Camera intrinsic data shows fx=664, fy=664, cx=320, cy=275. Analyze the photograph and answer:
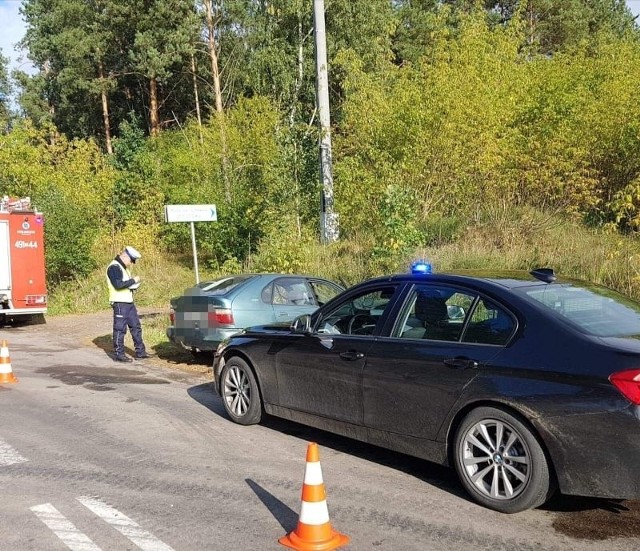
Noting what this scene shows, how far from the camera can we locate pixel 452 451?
465 centimetres

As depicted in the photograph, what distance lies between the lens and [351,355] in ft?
17.4

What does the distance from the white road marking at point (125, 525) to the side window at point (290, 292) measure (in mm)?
5228

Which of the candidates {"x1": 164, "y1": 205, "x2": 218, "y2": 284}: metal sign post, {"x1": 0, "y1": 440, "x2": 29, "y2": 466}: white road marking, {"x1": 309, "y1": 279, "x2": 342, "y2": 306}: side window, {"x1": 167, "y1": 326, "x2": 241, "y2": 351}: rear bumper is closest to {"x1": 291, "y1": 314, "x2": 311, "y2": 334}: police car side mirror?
{"x1": 0, "y1": 440, "x2": 29, "y2": 466}: white road marking

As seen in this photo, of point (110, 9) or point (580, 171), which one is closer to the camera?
point (580, 171)

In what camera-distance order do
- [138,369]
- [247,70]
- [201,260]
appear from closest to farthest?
[138,369] < [201,260] < [247,70]

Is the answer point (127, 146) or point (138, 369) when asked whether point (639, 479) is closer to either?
point (138, 369)

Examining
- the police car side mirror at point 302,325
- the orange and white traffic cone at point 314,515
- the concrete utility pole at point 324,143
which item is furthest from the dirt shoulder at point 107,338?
the orange and white traffic cone at point 314,515

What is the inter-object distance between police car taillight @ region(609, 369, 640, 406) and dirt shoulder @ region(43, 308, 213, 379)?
6670 mm

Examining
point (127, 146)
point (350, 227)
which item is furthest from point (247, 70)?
point (350, 227)

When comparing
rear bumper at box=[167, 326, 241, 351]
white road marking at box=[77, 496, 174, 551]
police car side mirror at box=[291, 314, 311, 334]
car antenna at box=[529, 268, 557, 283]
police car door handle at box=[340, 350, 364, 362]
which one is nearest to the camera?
white road marking at box=[77, 496, 174, 551]

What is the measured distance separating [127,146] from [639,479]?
111 ft

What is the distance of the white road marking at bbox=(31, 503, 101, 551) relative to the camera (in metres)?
3.94

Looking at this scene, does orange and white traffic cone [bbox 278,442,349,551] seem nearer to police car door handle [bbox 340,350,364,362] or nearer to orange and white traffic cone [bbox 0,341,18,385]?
police car door handle [bbox 340,350,364,362]

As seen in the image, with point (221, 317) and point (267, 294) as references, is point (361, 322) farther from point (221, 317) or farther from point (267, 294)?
point (267, 294)
